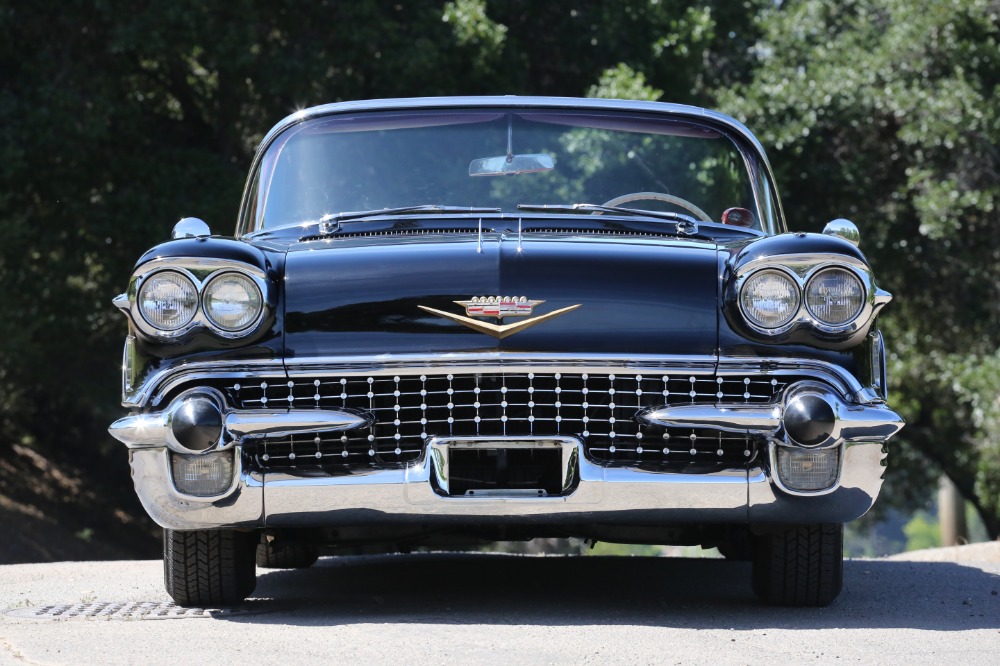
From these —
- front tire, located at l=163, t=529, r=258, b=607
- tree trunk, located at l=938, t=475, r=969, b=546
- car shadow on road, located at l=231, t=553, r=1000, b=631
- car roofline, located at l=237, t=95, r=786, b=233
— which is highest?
car roofline, located at l=237, t=95, r=786, b=233

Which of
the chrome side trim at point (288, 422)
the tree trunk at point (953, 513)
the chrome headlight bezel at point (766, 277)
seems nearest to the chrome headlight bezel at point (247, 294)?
the chrome side trim at point (288, 422)

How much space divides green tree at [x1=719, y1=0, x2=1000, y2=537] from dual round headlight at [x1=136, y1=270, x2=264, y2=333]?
1202cm

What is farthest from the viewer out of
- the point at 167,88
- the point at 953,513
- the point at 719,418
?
the point at 953,513

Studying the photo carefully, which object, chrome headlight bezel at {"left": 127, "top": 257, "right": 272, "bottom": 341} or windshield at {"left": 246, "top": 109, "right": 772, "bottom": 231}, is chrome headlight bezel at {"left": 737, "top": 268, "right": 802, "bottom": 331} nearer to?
windshield at {"left": 246, "top": 109, "right": 772, "bottom": 231}

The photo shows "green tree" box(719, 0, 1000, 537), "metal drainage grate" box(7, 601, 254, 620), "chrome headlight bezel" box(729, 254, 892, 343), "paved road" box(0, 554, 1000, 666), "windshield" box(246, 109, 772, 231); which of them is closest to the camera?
"paved road" box(0, 554, 1000, 666)

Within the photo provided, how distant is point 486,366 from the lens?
407 cm

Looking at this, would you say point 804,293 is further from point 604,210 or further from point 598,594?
point 598,594

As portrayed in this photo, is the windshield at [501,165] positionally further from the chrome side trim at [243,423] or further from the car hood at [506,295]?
the chrome side trim at [243,423]

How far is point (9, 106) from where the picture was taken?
13664 mm

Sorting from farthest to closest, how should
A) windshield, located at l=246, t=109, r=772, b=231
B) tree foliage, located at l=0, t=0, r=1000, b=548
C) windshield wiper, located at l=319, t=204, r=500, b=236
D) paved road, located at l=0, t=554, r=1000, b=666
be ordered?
tree foliage, located at l=0, t=0, r=1000, b=548 → windshield, located at l=246, t=109, r=772, b=231 → windshield wiper, located at l=319, t=204, r=500, b=236 → paved road, located at l=0, t=554, r=1000, b=666

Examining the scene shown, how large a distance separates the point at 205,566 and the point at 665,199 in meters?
2.09

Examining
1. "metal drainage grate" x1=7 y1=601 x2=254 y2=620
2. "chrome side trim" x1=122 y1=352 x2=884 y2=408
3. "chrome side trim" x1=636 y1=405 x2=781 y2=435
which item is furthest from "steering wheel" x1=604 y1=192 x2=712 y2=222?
"metal drainage grate" x1=7 y1=601 x2=254 y2=620

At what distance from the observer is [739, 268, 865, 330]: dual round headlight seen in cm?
416

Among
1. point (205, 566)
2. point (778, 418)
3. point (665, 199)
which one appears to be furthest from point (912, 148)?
point (205, 566)
